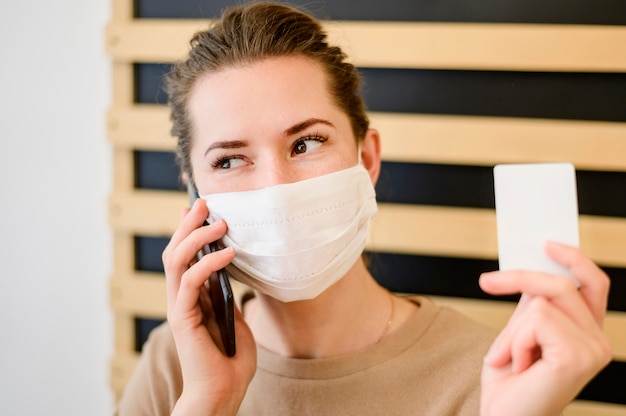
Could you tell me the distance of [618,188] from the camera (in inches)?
49.1

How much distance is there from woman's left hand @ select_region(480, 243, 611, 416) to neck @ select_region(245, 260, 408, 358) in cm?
44

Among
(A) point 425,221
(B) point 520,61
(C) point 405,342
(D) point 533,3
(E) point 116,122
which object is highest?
(D) point 533,3

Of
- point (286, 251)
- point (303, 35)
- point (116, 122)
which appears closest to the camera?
point (286, 251)

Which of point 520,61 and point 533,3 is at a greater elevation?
point 533,3

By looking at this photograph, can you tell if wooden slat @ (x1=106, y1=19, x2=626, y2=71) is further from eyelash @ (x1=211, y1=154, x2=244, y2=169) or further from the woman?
eyelash @ (x1=211, y1=154, x2=244, y2=169)

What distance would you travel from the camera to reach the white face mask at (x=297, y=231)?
37.6 inches

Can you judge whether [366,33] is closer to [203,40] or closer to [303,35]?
[303,35]

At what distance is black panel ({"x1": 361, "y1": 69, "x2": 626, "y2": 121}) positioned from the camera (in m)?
1.23

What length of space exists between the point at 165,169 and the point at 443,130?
29.0 inches

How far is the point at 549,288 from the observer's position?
70cm

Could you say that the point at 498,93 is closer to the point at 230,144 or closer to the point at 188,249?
the point at 230,144

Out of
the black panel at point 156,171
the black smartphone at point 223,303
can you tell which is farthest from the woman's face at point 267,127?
the black panel at point 156,171

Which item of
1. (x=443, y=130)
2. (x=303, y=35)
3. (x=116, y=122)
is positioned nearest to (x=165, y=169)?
(x=116, y=122)

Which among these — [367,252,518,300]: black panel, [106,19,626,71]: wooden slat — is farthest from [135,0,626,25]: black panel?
[367,252,518,300]: black panel
